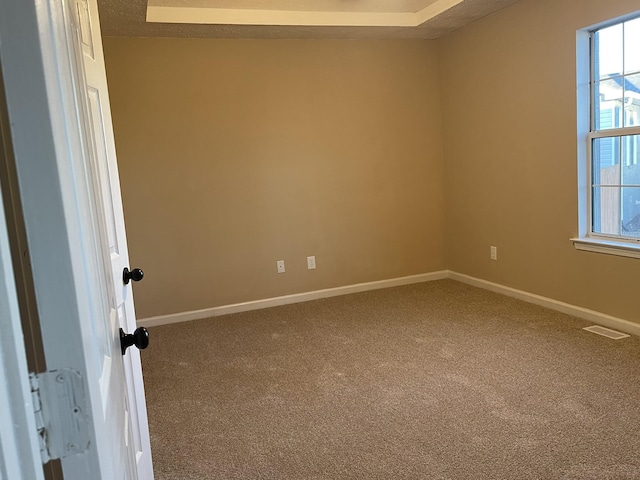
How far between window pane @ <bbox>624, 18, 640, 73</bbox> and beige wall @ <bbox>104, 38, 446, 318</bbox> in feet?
6.21

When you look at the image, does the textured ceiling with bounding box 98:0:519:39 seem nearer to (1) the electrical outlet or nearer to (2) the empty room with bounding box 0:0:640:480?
(2) the empty room with bounding box 0:0:640:480

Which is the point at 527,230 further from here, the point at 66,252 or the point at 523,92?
the point at 66,252

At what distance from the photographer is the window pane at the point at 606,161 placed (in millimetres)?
3367

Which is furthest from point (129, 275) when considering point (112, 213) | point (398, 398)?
point (398, 398)

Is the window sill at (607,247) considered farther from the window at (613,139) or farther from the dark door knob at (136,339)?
the dark door knob at (136,339)

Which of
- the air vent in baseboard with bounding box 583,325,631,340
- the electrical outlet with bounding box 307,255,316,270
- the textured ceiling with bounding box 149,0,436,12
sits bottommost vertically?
the air vent in baseboard with bounding box 583,325,631,340

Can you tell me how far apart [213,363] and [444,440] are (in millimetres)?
1656

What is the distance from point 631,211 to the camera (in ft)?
10.8

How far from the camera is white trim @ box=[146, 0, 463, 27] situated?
3695 millimetres

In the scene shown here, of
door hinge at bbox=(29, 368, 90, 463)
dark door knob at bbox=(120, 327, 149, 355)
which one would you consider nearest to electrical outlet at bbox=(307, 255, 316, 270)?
dark door knob at bbox=(120, 327, 149, 355)

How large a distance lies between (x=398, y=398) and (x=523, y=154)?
241 cm

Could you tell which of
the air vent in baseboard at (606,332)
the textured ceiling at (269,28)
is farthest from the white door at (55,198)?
the air vent in baseboard at (606,332)

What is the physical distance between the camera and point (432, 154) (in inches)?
195

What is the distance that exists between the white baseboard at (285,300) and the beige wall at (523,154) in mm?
461
